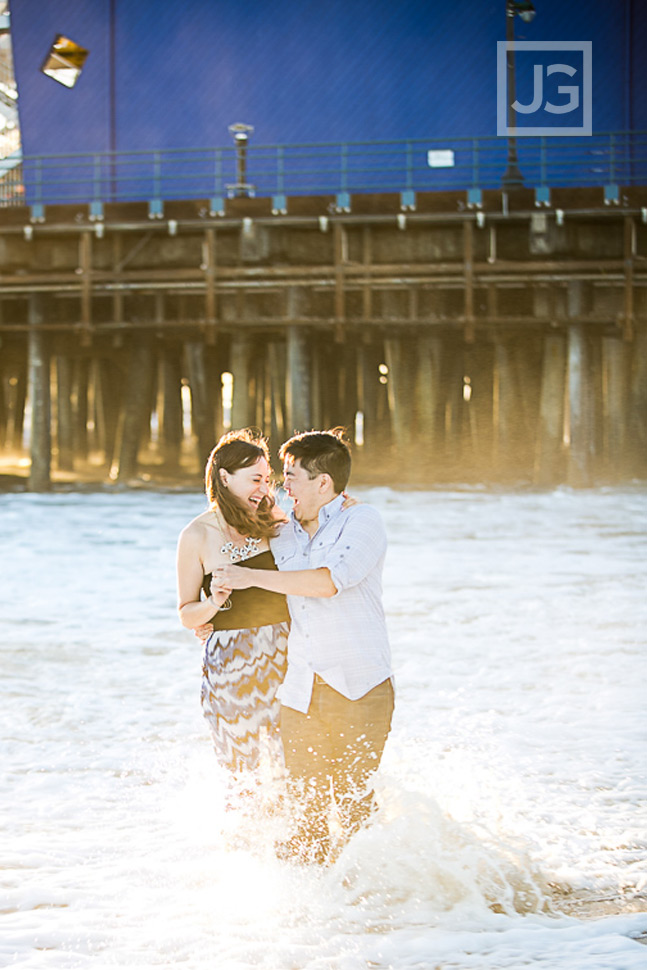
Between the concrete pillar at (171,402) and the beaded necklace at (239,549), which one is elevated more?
the concrete pillar at (171,402)

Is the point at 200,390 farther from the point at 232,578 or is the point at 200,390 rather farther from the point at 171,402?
the point at 232,578

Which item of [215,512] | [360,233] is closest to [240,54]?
[360,233]

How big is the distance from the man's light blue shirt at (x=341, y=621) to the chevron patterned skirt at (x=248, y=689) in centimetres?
10

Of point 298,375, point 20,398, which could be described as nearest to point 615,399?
point 298,375

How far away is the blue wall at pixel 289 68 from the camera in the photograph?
20000mm

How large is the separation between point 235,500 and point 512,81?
55.1ft

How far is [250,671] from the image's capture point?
3479mm

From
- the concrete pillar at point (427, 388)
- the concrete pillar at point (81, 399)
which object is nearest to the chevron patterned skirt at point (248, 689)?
the concrete pillar at point (427, 388)

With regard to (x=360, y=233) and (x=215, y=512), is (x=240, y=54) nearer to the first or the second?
(x=360, y=233)

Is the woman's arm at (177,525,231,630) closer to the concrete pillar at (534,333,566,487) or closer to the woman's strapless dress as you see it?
the woman's strapless dress

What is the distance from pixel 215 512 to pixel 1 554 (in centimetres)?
962

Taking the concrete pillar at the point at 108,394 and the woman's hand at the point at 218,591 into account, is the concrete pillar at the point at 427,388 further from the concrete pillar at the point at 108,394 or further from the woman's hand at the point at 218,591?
the woman's hand at the point at 218,591

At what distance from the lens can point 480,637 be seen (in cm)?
755

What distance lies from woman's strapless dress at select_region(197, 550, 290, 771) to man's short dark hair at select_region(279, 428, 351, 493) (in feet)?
1.12
